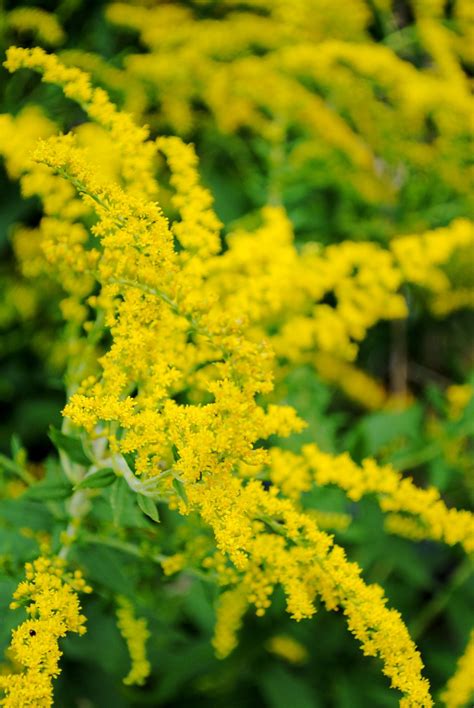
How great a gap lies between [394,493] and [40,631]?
80cm

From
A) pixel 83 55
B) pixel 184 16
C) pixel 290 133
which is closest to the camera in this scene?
pixel 83 55

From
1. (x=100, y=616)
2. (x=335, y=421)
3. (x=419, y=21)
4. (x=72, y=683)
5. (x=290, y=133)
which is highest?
(x=419, y=21)

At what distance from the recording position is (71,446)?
1607 mm

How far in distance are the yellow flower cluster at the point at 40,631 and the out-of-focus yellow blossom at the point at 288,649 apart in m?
1.32

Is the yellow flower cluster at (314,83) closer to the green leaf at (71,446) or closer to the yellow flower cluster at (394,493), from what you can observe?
the yellow flower cluster at (394,493)

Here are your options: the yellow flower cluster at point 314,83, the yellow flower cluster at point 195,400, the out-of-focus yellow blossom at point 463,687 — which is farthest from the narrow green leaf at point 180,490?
the yellow flower cluster at point 314,83

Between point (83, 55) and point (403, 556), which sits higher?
point (83, 55)

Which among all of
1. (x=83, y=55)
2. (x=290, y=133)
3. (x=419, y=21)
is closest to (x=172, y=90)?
(x=83, y=55)

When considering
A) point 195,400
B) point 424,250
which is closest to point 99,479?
point 195,400

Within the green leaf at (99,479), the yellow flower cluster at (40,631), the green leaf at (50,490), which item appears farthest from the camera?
the green leaf at (50,490)

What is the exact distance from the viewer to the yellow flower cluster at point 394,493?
173 cm

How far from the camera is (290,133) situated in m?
3.40

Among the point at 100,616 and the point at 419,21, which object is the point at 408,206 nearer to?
the point at 419,21

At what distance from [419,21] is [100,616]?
2510 mm
